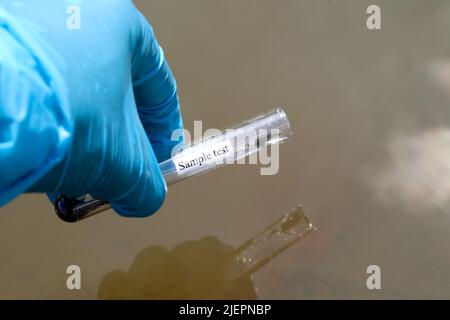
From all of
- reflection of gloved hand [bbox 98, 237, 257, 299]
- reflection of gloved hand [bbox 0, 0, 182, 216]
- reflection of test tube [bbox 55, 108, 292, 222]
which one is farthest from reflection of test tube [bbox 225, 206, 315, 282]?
reflection of gloved hand [bbox 0, 0, 182, 216]

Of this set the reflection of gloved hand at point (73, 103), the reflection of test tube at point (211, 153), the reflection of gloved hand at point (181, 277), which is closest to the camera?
the reflection of gloved hand at point (73, 103)

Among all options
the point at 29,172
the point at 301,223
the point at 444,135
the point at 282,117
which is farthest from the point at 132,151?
the point at 444,135

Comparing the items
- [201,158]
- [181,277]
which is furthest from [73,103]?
[181,277]

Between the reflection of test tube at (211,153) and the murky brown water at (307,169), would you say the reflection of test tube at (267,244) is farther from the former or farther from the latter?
the reflection of test tube at (211,153)

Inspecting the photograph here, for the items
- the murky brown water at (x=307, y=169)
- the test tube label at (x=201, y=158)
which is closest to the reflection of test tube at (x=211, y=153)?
the test tube label at (x=201, y=158)

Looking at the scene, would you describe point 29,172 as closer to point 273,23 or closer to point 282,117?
point 282,117

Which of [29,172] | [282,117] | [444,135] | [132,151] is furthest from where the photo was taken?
[444,135]
